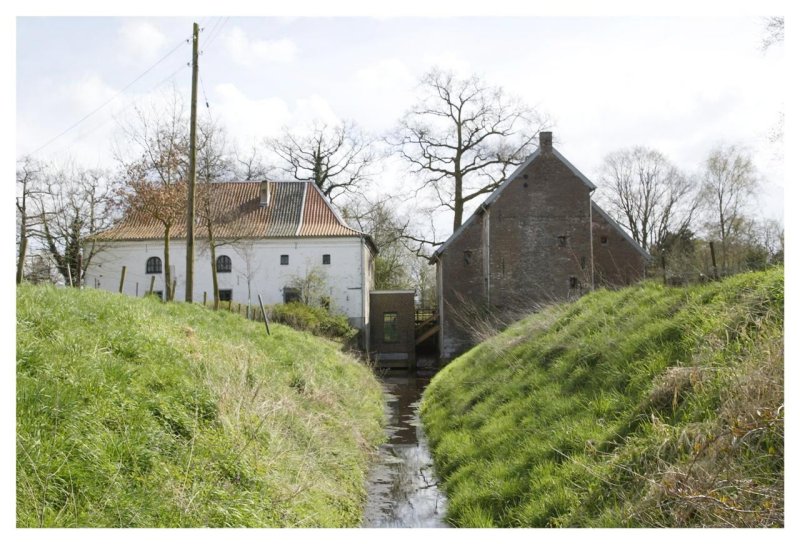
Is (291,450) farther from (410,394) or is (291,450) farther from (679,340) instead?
(410,394)

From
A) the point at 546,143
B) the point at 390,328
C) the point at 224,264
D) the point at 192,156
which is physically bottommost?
the point at 390,328

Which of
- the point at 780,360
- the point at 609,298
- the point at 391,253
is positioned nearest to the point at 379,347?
the point at 391,253

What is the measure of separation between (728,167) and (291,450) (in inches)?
1320

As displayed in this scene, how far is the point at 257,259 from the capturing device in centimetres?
4094

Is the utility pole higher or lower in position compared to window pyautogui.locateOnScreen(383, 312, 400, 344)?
higher

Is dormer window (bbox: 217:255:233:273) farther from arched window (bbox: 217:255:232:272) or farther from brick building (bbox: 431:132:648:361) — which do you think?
brick building (bbox: 431:132:648:361)

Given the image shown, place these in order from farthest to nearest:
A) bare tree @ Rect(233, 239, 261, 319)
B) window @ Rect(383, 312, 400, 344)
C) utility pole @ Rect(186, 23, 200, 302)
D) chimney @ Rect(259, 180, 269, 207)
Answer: chimney @ Rect(259, 180, 269, 207) < bare tree @ Rect(233, 239, 261, 319) < window @ Rect(383, 312, 400, 344) < utility pole @ Rect(186, 23, 200, 302)

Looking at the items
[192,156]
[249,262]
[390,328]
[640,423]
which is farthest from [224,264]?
[640,423]

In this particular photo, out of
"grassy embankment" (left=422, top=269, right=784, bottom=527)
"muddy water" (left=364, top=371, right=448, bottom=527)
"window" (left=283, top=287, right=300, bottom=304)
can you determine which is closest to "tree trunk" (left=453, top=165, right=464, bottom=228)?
"window" (left=283, top=287, right=300, bottom=304)

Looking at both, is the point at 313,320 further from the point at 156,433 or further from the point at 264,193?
the point at 156,433

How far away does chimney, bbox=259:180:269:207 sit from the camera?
43.1 m

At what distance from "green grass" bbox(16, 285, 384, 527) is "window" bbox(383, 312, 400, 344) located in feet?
89.2

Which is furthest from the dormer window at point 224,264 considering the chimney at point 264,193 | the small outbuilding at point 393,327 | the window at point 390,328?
the window at point 390,328

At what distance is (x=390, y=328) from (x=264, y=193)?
11619mm
